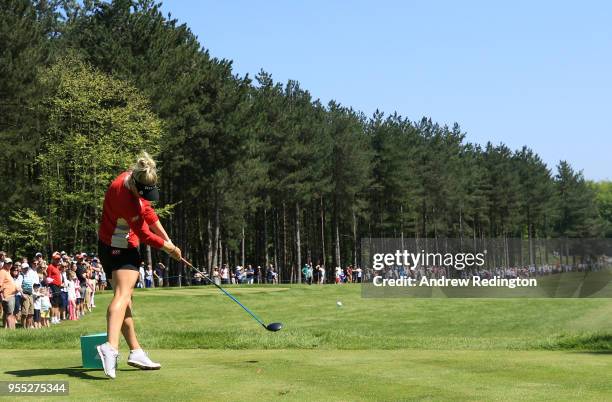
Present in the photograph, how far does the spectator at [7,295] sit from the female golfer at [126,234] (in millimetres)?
16620

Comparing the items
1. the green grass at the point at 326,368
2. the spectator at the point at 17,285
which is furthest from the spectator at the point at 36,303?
the green grass at the point at 326,368

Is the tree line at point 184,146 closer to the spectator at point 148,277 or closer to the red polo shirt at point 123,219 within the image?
the spectator at point 148,277

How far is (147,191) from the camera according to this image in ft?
27.2

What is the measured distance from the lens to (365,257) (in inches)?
2338

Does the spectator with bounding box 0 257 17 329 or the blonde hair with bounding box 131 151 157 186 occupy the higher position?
the blonde hair with bounding box 131 151 157 186

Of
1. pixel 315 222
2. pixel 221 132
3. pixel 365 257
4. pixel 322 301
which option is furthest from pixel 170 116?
pixel 315 222

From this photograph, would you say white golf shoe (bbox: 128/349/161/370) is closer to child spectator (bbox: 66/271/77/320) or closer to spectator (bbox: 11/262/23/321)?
spectator (bbox: 11/262/23/321)

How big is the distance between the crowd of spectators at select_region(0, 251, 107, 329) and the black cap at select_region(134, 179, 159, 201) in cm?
1682

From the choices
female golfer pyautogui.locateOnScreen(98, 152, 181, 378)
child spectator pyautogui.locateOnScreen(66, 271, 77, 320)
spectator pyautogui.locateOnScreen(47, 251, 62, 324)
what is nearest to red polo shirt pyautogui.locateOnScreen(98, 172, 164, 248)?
female golfer pyautogui.locateOnScreen(98, 152, 181, 378)

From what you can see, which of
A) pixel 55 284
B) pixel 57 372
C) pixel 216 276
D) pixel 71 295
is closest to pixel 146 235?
pixel 57 372

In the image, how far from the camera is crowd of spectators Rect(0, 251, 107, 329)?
79.4 feet

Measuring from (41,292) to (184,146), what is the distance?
3953 centimetres

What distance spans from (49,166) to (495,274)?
28.4 meters

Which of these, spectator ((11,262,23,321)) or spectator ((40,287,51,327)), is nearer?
spectator ((11,262,23,321))
